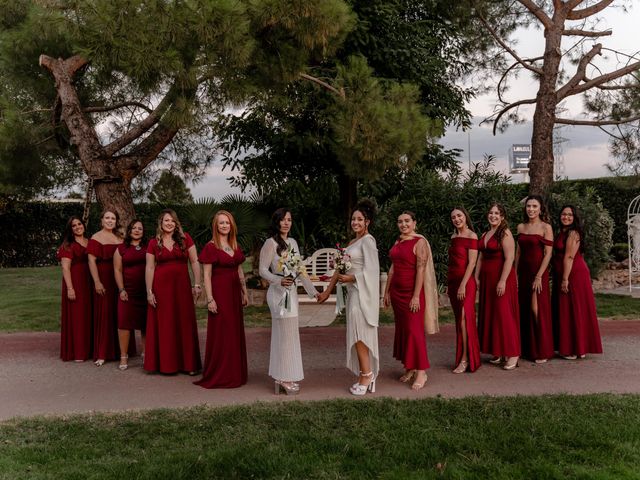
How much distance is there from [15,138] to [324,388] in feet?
27.5

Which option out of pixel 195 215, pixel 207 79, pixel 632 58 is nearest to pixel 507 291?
pixel 207 79

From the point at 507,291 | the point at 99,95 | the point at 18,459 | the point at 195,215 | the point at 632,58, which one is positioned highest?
the point at 632,58

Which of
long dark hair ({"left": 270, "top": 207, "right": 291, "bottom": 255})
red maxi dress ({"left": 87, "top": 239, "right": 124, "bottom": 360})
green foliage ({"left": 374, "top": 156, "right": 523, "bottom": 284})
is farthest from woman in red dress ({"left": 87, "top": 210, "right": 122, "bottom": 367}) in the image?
green foliage ({"left": 374, "top": 156, "right": 523, "bottom": 284})

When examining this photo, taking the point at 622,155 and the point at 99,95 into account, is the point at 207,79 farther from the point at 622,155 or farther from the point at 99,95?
the point at 622,155

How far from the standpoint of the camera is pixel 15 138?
453 inches

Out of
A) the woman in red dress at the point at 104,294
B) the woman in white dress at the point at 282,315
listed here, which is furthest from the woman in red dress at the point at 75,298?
the woman in white dress at the point at 282,315

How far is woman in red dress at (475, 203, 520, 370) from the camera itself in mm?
7004

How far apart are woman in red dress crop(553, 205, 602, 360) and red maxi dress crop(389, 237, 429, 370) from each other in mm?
2148

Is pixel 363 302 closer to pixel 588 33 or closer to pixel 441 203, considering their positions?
pixel 441 203

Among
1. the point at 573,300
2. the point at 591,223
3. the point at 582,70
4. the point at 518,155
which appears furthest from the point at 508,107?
the point at 518,155

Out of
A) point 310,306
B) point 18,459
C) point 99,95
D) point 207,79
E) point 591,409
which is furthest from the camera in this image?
point 99,95

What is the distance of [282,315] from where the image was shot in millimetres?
6164

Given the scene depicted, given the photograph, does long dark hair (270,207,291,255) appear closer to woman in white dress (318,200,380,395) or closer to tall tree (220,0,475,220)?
woman in white dress (318,200,380,395)

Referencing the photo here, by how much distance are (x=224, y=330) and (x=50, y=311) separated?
24.5 ft
